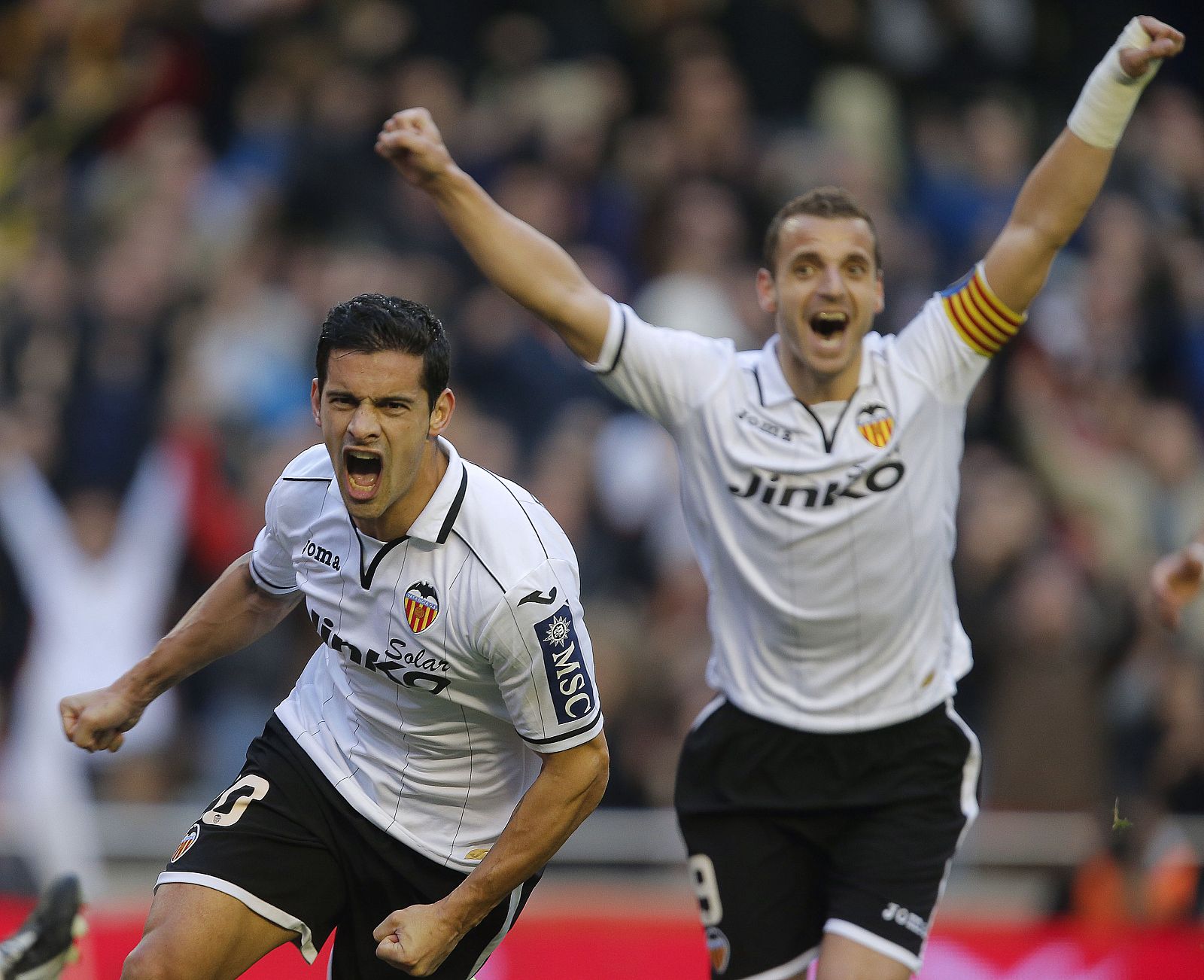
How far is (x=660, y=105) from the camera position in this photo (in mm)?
10891

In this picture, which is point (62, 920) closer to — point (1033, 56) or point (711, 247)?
point (711, 247)

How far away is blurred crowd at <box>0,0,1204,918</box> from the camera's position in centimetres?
829

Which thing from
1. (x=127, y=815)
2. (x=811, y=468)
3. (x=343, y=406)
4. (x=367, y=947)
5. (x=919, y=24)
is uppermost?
(x=919, y=24)

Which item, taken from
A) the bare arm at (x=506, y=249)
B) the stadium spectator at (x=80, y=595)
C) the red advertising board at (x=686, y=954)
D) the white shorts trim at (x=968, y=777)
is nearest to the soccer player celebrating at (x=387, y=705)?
the bare arm at (x=506, y=249)

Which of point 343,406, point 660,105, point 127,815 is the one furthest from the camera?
point 660,105

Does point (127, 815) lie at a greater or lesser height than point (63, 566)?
lesser

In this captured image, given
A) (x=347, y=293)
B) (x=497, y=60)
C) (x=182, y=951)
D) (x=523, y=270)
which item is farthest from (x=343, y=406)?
(x=497, y=60)

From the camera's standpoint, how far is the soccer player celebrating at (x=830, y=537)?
481 centimetres

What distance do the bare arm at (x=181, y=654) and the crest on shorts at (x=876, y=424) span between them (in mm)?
1645

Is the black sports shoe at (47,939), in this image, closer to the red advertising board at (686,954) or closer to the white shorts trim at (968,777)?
the red advertising board at (686,954)

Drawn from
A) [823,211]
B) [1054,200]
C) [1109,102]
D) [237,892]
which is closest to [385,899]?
[237,892]

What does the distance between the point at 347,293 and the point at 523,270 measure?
4.67 metres

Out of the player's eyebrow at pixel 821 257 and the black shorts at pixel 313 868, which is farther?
the player's eyebrow at pixel 821 257

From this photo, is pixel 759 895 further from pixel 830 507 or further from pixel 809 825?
pixel 830 507
